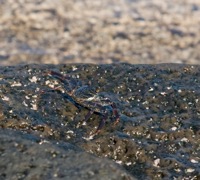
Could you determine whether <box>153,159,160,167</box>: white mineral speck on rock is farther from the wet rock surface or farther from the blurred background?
the blurred background

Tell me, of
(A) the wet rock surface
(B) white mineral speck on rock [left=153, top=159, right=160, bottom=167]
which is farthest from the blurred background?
(B) white mineral speck on rock [left=153, top=159, right=160, bottom=167]

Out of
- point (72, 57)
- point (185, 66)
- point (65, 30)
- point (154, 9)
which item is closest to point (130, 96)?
point (185, 66)

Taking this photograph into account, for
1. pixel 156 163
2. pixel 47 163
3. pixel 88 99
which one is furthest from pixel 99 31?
pixel 47 163

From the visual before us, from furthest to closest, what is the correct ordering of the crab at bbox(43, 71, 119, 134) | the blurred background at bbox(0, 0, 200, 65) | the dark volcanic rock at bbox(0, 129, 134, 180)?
the blurred background at bbox(0, 0, 200, 65), the crab at bbox(43, 71, 119, 134), the dark volcanic rock at bbox(0, 129, 134, 180)

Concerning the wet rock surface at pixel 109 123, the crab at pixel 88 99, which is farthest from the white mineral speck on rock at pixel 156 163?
the crab at pixel 88 99

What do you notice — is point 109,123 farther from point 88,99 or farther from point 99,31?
point 99,31

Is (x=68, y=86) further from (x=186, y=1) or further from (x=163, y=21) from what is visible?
(x=186, y=1)
